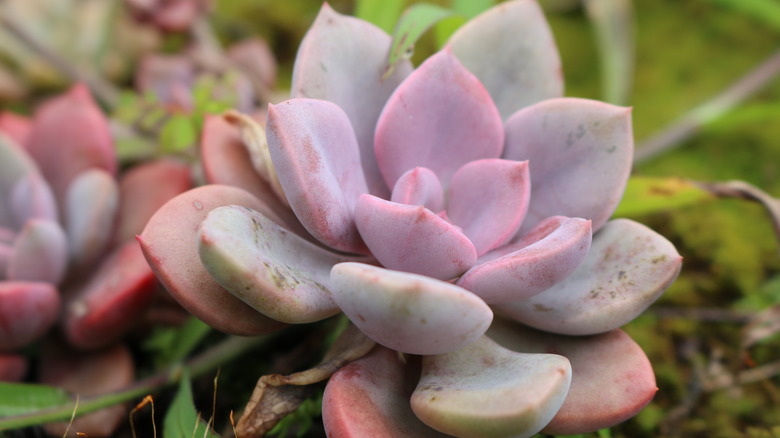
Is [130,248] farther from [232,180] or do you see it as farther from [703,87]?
[703,87]

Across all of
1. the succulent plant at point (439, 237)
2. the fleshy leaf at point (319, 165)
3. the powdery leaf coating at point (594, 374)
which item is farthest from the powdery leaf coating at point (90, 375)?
the powdery leaf coating at point (594, 374)

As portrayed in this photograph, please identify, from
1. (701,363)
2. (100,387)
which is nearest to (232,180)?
(100,387)

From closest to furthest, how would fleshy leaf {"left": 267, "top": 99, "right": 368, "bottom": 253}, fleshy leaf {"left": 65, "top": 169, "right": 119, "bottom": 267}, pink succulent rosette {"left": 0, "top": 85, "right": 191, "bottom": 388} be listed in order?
1. fleshy leaf {"left": 267, "top": 99, "right": 368, "bottom": 253}
2. pink succulent rosette {"left": 0, "top": 85, "right": 191, "bottom": 388}
3. fleshy leaf {"left": 65, "top": 169, "right": 119, "bottom": 267}

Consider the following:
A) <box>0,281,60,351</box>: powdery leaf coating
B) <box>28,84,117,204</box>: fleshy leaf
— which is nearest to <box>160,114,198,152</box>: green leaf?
<box>28,84,117,204</box>: fleshy leaf

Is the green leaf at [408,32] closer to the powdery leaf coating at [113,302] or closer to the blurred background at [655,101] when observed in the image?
the blurred background at [655,101]

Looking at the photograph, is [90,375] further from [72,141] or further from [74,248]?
[72,141]

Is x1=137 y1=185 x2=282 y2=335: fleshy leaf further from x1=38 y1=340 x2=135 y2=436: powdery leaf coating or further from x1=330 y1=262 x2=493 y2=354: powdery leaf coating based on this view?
x1=38 y1=340 x2=135 y2=436: powdery leaf coating
